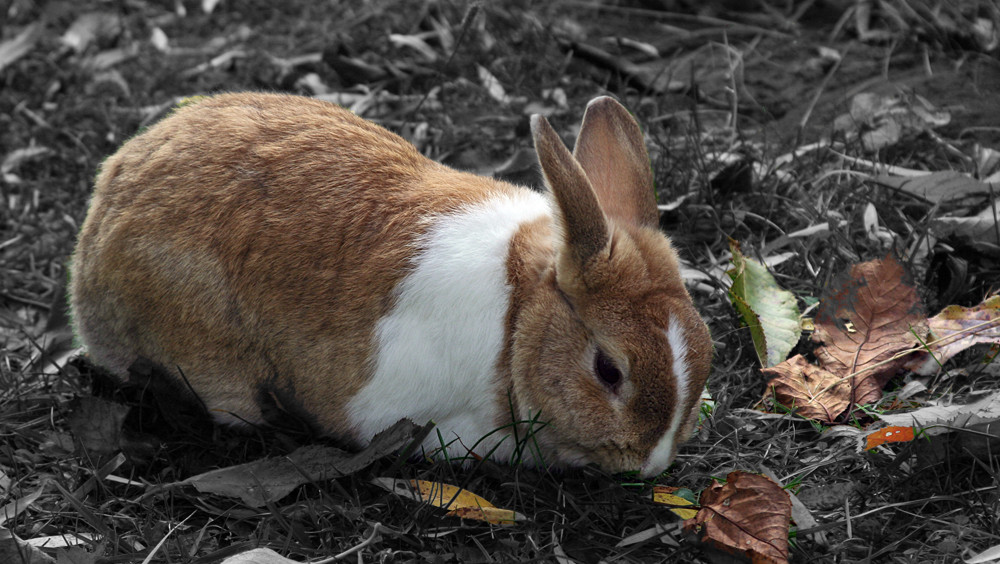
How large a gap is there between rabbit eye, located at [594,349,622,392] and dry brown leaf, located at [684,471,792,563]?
0.45 metres

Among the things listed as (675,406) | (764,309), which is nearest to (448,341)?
(675,406)

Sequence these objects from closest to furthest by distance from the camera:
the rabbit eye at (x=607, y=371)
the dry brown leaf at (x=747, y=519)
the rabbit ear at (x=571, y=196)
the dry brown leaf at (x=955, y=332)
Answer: the dry brown leaf at (x=747, y=519)
the rabbit ear at (x=571, y=196)
the rabbit eye at (x=607, y=371)
the dry brown leaf at (x=955, y=332)

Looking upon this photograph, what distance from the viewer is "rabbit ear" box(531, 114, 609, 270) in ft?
9.54

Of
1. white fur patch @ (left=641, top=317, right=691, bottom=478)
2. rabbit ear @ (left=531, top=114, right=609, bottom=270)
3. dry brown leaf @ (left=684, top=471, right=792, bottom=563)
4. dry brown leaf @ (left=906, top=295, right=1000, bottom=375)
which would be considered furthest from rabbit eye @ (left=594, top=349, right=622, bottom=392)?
dry brown leaf @ (left=906, top=295, right=1000, bottom=375)

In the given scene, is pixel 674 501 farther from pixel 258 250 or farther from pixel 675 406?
pixel 258 250

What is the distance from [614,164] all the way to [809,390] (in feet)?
3.51

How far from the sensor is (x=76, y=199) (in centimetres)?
509

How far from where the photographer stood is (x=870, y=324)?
141 inches

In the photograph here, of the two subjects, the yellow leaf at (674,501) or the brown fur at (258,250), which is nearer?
the yellow leaf at (674,501)

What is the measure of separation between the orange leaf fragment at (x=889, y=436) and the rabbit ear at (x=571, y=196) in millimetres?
1058

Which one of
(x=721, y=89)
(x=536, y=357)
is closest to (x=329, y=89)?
(x=721, y=89)

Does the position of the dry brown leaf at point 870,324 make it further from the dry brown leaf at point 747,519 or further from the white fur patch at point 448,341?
the white fur patch at point 448,341

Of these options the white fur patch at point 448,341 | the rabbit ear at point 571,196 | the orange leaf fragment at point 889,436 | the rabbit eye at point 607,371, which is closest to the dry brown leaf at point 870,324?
the orange leaf fragment at point 889,436

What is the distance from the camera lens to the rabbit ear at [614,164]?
11.2 feet
